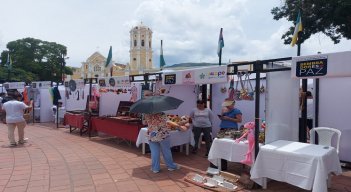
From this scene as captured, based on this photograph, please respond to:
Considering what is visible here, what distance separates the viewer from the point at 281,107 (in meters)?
4.82

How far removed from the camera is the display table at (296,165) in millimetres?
3905

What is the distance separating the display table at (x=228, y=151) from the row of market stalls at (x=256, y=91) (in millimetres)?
475

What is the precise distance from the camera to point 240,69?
5.42 meters

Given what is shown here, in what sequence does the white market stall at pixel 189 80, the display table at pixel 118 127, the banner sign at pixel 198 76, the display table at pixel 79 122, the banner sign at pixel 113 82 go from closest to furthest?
the banner sign at pixel 198 76 < the white market stall at pixel 189 80 < the display table at pixel 118 127 < the banner sign at pixel 113 82 < the display table at pixel 79 122

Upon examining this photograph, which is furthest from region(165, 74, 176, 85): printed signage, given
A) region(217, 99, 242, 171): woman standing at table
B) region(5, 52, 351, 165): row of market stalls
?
region(217, 99, 242, 171): woman standing at table

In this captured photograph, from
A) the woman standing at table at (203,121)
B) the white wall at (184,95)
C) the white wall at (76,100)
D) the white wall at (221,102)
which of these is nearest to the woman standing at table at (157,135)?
the woman standing at table at (203,121)

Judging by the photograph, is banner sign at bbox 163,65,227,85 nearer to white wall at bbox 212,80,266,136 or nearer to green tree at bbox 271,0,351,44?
white wall at bbox 212,80,266,136

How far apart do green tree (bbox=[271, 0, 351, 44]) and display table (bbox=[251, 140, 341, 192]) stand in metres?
11.3

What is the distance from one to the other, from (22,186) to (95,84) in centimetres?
651

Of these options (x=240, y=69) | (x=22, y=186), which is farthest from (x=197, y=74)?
(x=22, y=186)

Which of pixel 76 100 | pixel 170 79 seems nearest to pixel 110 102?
pixel 76 100

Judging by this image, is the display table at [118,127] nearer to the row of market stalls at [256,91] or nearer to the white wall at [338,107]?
the row of market stalls at [256,91]

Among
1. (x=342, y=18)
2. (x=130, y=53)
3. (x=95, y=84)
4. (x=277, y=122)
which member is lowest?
(x=277, y=122)

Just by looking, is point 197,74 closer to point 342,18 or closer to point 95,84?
point 95,84
